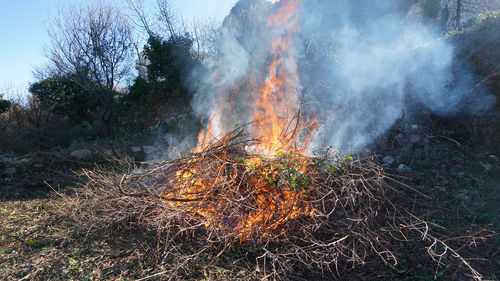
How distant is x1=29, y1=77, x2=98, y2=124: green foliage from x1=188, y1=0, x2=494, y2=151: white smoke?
483 cm

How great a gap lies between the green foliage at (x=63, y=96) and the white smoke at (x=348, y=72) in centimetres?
483

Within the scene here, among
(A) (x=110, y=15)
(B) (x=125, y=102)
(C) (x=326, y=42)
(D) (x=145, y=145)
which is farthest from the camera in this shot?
(B) (x=125, y=102)

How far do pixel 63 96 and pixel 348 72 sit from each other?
35.7 ft

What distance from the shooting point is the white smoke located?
5973mm

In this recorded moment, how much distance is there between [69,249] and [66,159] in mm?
5564

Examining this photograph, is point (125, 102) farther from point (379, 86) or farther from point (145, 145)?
point (379, 86)

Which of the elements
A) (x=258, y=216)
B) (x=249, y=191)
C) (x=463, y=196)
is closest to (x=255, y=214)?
(x=258, y=216)

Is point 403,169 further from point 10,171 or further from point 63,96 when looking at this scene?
point 63,96

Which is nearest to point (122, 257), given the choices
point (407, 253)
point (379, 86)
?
point (407, 253)

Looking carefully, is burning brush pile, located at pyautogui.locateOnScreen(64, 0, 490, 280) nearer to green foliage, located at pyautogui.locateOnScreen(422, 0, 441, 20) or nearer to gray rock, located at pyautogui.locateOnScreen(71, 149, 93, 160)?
gray rock, located at pyautogui.locateOnScreen(71, 149, 93, 160)

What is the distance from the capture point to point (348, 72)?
7445mm

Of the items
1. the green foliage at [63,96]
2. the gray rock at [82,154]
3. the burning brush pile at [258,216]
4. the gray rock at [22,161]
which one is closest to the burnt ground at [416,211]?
the burning brush pile at [258,216]

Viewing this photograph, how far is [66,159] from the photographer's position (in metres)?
7.42

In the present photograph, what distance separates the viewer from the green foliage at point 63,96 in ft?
36.2
